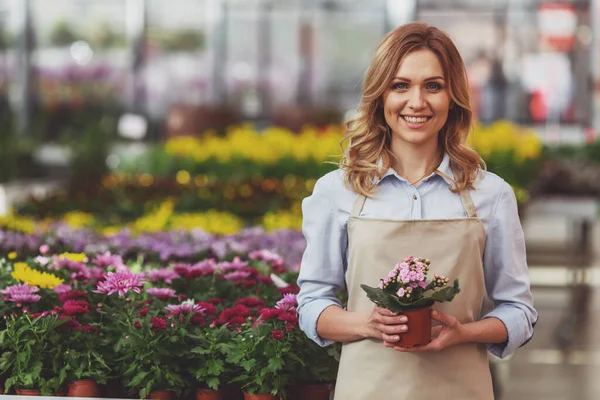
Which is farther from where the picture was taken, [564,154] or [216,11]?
[216,11]

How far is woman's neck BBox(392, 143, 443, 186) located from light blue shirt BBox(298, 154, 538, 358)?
2 cm

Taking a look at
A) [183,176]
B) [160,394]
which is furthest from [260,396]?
[183,176]

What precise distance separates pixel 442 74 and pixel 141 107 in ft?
56.2

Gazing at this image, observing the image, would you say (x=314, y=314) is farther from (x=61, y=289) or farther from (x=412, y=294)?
(x=61, y=289)

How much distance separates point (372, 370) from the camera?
2.44 metres

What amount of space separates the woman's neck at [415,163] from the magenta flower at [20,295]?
4.21 feet

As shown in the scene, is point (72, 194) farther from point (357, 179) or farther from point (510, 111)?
point (510, 111)

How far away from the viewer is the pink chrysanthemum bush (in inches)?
89.7

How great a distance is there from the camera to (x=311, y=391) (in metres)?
3.10

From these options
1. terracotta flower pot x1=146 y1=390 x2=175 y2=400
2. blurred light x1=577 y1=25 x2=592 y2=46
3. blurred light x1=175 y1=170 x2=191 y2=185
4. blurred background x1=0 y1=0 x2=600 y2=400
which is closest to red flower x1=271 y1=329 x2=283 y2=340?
terracotta flower pot x1=146 y1=390 x2=175 y2=400

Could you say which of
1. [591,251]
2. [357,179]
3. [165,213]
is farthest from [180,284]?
[591,251]

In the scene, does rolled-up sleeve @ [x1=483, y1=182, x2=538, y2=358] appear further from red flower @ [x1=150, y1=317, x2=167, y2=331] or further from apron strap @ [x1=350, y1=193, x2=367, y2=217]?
red flower @ [x1=150, y1=317, x2=167, y2=331]

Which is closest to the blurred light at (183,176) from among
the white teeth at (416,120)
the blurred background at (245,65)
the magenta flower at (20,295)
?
the magenta flower at (20,295)

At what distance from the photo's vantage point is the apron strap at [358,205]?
250cm
